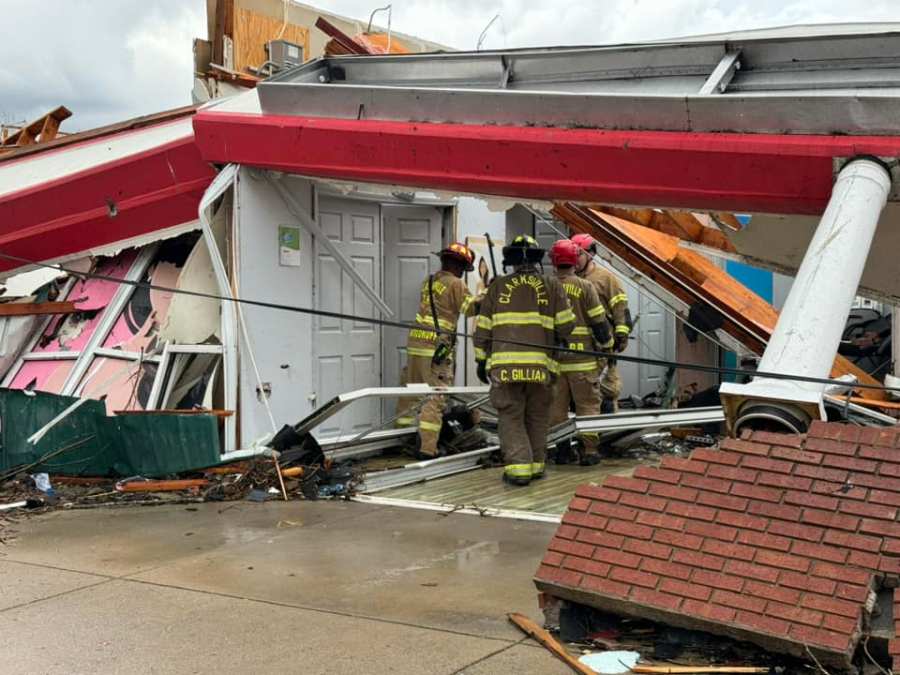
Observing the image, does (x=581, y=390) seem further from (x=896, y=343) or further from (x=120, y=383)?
(x=120, y=383)

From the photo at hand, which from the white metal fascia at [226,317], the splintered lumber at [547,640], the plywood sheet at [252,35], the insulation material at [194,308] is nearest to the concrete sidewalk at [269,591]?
the splintered lumber at [547,640]

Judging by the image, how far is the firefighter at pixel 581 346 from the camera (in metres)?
9.15

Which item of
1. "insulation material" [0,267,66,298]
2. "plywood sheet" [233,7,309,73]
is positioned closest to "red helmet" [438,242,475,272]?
"insulation material" [0,267,66,298]

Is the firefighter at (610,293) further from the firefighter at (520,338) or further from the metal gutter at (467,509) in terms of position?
the metal gutter at (467,509)

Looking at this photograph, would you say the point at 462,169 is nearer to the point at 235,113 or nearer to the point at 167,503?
the point at 235,113

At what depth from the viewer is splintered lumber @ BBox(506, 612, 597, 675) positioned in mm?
3996

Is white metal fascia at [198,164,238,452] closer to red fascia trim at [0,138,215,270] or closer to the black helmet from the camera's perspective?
red fascia trim at [0,138,215,270]

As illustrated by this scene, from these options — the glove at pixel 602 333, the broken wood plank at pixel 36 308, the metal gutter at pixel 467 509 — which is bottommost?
the metal gutter at pixel 467 509

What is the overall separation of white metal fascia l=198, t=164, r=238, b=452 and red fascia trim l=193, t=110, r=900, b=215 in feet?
1.10

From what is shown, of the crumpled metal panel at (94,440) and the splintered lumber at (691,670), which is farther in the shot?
the crumpled metal panel at (94,440)

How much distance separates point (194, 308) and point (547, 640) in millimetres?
5293

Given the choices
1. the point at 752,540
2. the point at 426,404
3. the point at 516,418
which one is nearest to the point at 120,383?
the point at 426,404

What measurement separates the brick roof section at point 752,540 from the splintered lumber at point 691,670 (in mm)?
117

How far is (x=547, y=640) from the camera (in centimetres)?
431
